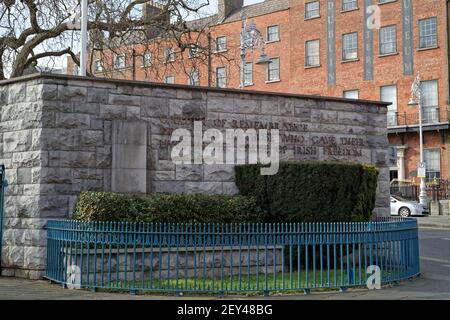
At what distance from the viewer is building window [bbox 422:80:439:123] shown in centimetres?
3953

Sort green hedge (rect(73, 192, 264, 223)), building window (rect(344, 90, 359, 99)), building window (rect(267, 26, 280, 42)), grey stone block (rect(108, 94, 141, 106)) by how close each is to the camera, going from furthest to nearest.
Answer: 1. building window (rect(267, 26, 280, 42))
2. building window (rect(344, 90, 359, 99))
3. grey stone block (rect(108, 94, 141, 106))
4. green hedge (rect(73, 192, 264, 223))

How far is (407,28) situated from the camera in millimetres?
40469

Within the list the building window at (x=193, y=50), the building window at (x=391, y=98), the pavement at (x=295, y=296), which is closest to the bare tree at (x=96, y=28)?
the building window at (x=193, y=50)

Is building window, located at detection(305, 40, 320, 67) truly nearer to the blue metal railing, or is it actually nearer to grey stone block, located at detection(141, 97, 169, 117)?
grey stone block, located at detection(141, 97, 169, 117)

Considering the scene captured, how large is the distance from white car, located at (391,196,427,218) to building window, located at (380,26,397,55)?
12.3 metres

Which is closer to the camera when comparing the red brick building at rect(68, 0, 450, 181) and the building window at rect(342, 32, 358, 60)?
the red brick building at rect(68, 0, 450, 181)

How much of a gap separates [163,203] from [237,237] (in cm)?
185

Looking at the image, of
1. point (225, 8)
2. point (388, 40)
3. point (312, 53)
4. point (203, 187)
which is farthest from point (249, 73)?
point (203, 187)

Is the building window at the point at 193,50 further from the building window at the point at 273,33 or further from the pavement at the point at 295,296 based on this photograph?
the building window at the point at 273,33

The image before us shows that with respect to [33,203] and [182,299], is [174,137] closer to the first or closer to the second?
[33,203]

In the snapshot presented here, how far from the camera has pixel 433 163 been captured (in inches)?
1565

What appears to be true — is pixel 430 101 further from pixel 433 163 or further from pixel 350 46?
pixel 350 46

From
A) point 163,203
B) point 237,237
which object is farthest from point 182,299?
point 163,203

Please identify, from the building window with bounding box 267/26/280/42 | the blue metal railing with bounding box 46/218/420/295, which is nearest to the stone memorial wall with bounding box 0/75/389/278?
the blue metal railing with bounding box 46/218/420/295
